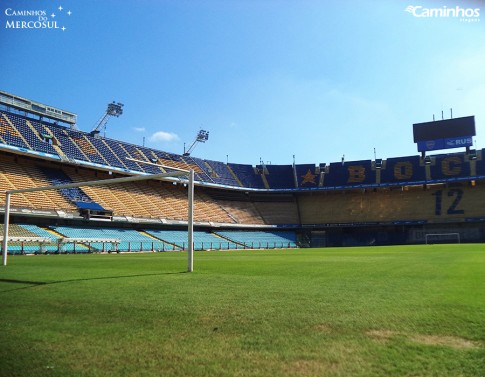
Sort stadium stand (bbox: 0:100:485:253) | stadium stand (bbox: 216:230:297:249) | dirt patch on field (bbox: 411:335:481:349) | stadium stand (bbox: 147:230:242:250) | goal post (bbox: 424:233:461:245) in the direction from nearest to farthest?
dirt patch on field (bbox: 411:335:481:349) → stadium stand (bbox: 0:100:485:253) → stadium stand (bbox: 147:230:242:250) → stadium stand (bbox: 216:230:297:249) → goal post (bbox: 424:233:461:245)

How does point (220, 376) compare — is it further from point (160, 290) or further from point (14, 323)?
point (160, 290)

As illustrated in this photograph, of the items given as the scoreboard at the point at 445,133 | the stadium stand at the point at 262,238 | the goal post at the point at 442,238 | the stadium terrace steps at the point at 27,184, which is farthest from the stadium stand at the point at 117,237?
the scoreboard at the point at 445,133

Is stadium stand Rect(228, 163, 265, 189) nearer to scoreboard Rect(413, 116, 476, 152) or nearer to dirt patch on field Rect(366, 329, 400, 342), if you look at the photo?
scoreboard Rect(413, 116, 476, 152)

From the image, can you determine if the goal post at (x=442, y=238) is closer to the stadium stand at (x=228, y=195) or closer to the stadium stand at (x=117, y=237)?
the stadium stand at (x=228, y=195)

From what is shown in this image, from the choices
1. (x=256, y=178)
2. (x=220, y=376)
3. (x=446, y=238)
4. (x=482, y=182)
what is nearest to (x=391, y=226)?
(x=446, y=238)

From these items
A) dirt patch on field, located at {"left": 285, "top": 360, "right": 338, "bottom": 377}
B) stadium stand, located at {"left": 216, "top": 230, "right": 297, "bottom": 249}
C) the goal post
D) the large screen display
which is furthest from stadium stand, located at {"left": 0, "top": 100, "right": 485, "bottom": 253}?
dirt patch on field, located at {"left": 285, "top": 360, "right": 338, "bottom": 377}

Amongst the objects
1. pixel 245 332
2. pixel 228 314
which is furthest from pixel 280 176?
pixel 245 332

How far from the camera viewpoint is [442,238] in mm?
51469

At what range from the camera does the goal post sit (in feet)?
166

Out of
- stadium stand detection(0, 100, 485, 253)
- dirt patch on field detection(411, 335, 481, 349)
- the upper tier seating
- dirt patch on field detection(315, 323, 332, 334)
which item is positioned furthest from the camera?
the upper tier seating

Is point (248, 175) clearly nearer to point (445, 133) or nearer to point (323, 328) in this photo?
point (445, 133)

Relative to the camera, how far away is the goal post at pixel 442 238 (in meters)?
50.7

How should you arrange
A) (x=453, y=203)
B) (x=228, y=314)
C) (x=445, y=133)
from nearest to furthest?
1. (x=228, y=314)
2. (x=453, y=203)
3. (x=445, y=133)

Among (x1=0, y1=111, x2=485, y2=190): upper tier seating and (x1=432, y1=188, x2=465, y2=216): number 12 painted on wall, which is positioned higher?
(x1=0, y1=111, x2=485, y2=190): upper tier seating
